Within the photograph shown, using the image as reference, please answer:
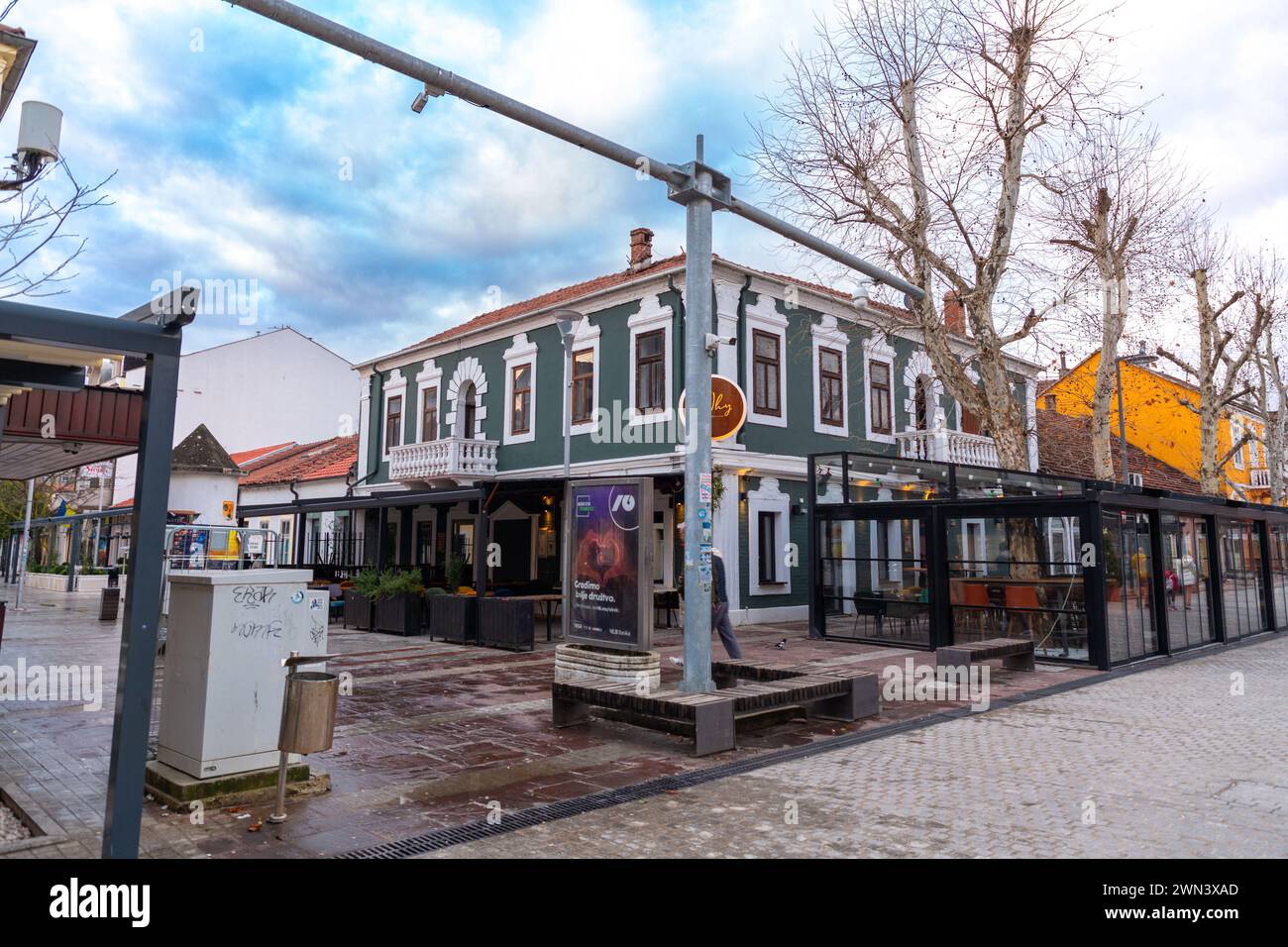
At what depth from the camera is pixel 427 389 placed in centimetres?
Answer: 2644

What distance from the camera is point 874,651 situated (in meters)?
14.4

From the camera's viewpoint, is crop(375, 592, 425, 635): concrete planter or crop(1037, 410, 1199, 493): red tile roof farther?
crop(1037, 410, 1199, 493): red tile roof

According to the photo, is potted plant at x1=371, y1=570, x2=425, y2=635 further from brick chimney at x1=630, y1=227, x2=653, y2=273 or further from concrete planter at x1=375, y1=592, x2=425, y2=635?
brick chimney at x1=630, y1=227, x2=653, y2=273

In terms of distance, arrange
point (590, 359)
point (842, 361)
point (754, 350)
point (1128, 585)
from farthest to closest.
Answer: point (842, 361) → point (590, 359) → point (754, 350) → point (1128, 585)

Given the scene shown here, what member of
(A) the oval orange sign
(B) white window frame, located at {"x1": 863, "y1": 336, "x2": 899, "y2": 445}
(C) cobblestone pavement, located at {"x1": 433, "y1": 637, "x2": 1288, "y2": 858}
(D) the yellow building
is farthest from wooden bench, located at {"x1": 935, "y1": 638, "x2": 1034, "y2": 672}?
(D) the yellow building

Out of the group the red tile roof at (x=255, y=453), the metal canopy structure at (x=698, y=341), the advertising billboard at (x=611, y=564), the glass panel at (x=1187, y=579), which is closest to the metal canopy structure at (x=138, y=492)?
the metal canopy structure at (x=698, y=341)

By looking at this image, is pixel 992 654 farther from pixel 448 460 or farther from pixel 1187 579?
pixel 448 460

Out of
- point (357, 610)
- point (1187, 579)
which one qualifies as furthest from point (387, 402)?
point (1187, 579)

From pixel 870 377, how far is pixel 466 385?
11.8 meters

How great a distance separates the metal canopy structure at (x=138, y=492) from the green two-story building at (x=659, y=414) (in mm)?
11890

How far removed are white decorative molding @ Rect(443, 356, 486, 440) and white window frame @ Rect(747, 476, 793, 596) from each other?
861 cm

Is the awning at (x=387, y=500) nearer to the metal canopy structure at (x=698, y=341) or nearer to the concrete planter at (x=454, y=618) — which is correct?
the concrete planter at (x=454, y=618)

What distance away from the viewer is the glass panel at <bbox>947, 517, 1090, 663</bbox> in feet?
41.0
